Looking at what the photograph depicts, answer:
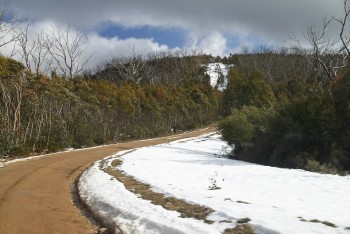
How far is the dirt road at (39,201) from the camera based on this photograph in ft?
26.1

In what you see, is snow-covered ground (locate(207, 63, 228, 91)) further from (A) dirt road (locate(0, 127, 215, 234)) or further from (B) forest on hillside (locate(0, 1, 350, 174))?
(A) dirt road (locate(0, 127, 215, 234))

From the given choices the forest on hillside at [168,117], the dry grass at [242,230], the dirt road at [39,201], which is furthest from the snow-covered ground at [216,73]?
the dry grass at [242,230]

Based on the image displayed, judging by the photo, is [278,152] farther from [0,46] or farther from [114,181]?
[0,46]

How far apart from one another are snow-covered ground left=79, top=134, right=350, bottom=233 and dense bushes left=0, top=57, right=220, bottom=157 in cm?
1145

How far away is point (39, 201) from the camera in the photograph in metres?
10.2

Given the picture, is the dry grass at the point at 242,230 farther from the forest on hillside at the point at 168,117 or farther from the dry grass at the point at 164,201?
the forest on hillside at the point at 168,117

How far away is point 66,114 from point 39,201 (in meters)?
22.2

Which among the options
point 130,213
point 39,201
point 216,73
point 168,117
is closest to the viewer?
point 130,213

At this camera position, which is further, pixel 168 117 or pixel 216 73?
pixel 216 73

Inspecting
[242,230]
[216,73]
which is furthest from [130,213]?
[216,73]

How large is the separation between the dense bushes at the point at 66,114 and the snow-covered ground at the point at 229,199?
11.4 metres

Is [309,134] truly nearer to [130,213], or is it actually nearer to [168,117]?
[130,213]

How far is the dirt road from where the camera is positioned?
26.1 ft

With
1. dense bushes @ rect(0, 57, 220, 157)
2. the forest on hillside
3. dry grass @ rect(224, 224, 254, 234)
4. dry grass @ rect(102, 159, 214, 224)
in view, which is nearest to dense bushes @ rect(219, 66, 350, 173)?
the forest on hillside
